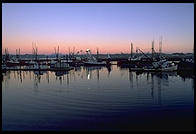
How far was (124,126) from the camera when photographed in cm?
885

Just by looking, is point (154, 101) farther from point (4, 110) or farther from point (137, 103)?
point (4, 110)

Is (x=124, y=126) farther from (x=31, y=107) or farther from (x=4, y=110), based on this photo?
(x=4, y=110)

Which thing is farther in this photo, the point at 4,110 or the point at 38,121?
the point at 4,110

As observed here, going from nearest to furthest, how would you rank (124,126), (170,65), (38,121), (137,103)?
(124,126)
(38,121)
(137,103)
(170,65)

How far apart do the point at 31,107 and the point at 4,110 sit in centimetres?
137

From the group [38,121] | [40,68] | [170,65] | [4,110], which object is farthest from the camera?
[40,68]

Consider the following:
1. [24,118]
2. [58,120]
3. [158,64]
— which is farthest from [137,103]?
[158,64]

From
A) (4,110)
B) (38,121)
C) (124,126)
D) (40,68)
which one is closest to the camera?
(124,126)

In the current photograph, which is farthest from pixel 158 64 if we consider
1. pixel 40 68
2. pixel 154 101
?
pixel 154 101

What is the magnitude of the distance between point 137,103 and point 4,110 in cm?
736

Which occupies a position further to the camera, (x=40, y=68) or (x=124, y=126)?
(x=40, y=68)

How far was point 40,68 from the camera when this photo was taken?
141ft

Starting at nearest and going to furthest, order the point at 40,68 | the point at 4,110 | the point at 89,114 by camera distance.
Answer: the point at 89,114 → the point at 4,110 → the point at 40,68

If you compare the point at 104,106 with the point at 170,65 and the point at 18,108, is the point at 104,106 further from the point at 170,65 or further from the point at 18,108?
the point at 170,65
